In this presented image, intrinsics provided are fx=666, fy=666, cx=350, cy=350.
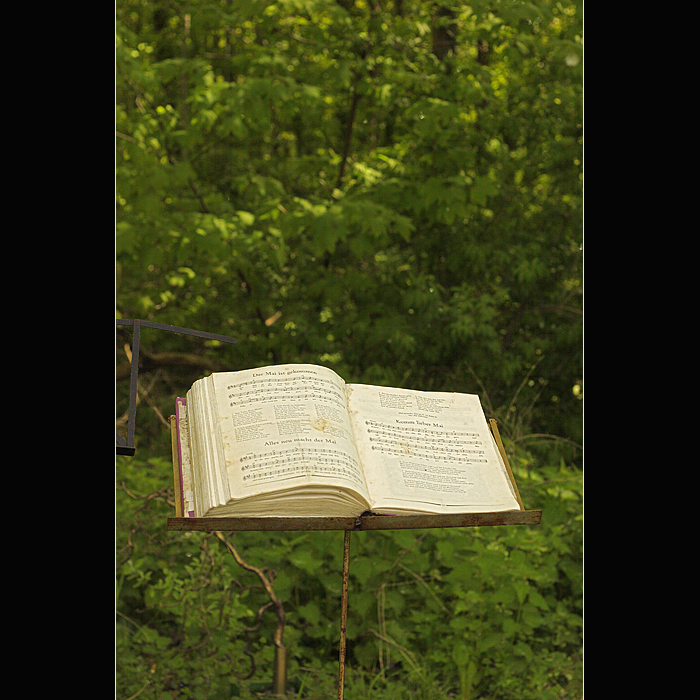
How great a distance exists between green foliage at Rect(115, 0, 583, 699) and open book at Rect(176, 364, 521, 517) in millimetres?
1104

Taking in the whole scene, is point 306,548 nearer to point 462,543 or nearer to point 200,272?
point 462,543

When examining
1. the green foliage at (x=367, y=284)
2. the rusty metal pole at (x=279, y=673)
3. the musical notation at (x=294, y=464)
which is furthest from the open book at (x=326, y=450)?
the rusty metal pole at (x=279, y=673)

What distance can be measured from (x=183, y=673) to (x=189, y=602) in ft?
0.74

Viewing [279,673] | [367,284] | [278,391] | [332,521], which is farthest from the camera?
[367,284]

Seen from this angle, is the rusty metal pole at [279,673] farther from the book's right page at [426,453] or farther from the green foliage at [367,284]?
the book's right page at [426,453]

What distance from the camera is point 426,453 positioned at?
3.88 ft

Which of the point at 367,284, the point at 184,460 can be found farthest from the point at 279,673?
the point at 367,284

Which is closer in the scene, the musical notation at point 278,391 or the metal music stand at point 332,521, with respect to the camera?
the metal music stand at point 332,521

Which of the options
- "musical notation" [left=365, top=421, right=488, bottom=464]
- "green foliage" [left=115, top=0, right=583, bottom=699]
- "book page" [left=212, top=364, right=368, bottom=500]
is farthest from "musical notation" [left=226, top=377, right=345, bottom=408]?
"green foliage" [left=115, top=0, right=583, bottom=699]

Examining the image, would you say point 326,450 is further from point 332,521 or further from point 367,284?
point 367,284

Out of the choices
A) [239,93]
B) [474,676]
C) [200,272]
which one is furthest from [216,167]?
[474,676]

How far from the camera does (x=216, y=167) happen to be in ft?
12.4

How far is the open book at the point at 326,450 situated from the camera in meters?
1.02

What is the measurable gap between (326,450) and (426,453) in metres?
0.22
